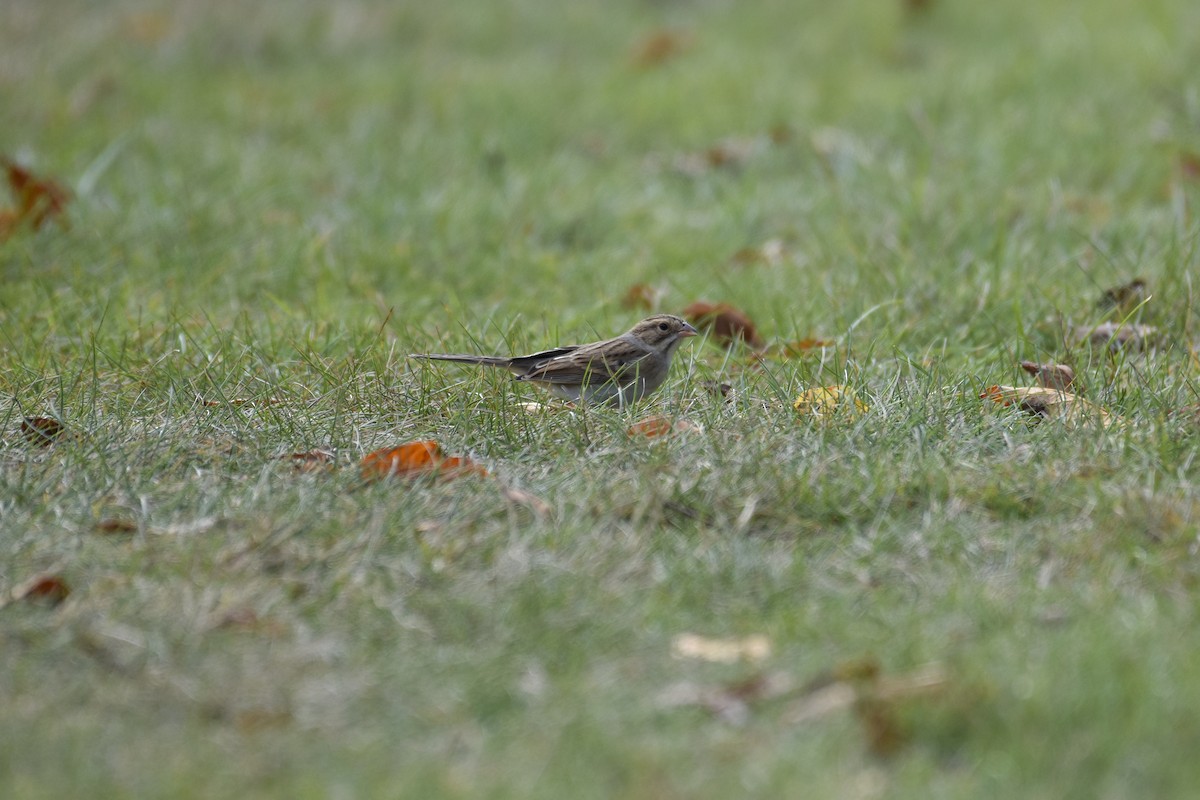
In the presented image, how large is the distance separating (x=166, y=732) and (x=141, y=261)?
13.6 ft

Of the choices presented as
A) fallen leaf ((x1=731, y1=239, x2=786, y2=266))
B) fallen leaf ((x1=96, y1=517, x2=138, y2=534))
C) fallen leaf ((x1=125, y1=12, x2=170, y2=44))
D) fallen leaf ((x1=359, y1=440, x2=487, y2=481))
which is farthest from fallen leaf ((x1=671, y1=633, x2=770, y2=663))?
fallen leaf ((x1=125, y1=12, x2=170, y2=44))

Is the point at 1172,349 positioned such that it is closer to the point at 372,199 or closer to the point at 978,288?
the point at 978,288

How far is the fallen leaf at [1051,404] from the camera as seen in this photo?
13.9 feet

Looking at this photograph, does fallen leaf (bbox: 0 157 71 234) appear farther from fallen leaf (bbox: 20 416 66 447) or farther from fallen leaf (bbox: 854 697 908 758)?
fallen leaf (bbox: 854 697 908 758)

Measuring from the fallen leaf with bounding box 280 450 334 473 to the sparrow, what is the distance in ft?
2.52

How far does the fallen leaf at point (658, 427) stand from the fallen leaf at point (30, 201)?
11.8ft

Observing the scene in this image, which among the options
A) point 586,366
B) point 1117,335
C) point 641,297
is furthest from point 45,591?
point 1117,335

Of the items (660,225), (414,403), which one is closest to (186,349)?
(414,403)

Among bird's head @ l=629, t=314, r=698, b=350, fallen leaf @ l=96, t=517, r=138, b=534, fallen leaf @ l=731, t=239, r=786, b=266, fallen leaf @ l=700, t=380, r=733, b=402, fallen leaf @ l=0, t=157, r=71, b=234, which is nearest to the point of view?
fallen leaf @ l=96, t=517, r=138, b=534

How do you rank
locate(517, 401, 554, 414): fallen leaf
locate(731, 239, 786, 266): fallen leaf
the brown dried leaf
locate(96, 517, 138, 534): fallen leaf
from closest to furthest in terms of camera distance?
the brown dried leaf
locate(96, 517, 138, 534): fallen leaf
locate(517, 401, 554, 414): fallen leaf
locate(731, 239, 786, 266): fallen leaf

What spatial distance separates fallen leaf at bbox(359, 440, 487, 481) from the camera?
3.94 metres

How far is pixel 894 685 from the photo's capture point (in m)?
2.85

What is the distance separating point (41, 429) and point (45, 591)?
116 cm

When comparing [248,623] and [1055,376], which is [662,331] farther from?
[248,623]
